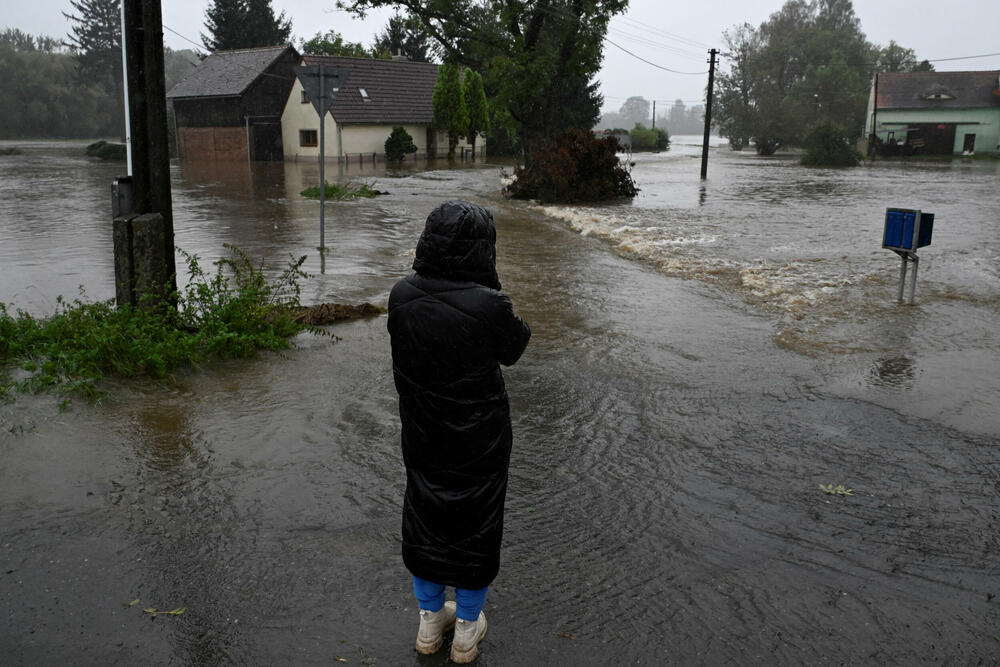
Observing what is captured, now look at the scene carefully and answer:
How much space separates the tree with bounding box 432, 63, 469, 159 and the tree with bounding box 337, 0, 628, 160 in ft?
53.4

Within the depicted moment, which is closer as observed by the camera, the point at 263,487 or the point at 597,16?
the point at 263,487

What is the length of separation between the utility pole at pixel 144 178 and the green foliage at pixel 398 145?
127 feet

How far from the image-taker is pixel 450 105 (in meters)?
48.3

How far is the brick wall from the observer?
1820 inches

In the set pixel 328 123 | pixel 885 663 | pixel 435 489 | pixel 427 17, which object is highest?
pixel 427 17

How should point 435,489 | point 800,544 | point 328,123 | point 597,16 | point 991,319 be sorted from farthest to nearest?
point 328,123, point 597,16, point 991,319, point 800,544, point 435,489

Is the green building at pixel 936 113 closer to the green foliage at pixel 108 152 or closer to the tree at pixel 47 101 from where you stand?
the green foliage at pixel 108 152

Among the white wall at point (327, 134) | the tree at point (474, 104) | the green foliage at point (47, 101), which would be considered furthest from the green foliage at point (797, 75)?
the green foliage at point (47, 101)

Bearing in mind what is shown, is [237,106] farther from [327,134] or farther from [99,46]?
[99,46]

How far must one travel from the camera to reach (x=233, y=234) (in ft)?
51.6

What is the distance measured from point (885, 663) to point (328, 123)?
45311 mm

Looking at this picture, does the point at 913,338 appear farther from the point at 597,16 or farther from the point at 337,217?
the point at 597,16

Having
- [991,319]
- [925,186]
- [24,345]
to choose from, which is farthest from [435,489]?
[925,186]

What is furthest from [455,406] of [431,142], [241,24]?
[241,24]
